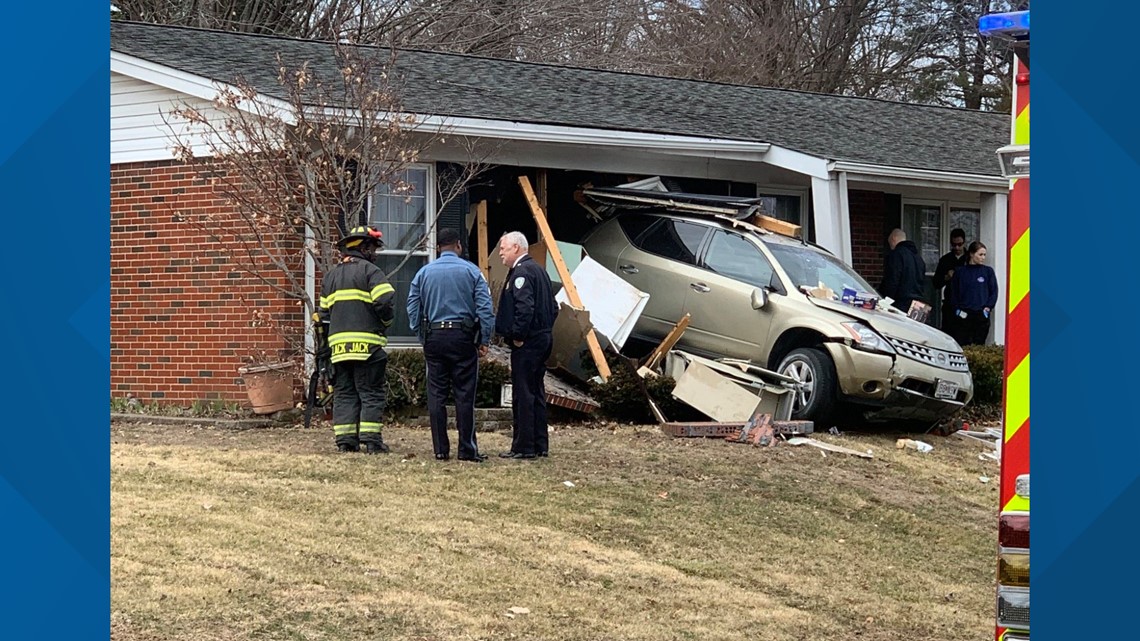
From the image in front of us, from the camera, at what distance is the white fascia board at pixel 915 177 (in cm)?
1694

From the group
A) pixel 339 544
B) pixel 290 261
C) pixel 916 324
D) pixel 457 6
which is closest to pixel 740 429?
pixel 916 324

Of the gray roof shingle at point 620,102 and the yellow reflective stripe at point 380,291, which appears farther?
the gray roof shingle at point 620,102

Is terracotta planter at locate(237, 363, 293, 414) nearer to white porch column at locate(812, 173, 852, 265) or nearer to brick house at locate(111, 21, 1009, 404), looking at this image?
brick house at locate(111, 21, 1009, 404)

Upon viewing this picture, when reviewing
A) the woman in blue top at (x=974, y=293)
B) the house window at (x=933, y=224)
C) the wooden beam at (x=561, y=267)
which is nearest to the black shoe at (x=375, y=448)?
the wooden beam at (x=561, y=267)

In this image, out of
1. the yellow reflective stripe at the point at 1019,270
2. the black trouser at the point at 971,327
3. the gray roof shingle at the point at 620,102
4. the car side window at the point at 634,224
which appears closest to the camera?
the yellow reflective stripe at the point at 1019,270

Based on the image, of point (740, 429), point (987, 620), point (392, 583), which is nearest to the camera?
point (392, 583)

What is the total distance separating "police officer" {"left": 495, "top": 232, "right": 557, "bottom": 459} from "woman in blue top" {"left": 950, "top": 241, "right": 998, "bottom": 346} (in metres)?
7.80

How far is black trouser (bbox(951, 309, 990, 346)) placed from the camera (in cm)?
1806

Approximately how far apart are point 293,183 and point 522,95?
3913 mm

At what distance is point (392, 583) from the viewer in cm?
784

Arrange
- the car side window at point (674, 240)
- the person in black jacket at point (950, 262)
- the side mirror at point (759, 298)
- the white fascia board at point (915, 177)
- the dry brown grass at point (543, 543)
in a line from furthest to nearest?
the person in black jacket at point (950, 262)
the white fascia board at point (915, 177)
the car side window at point (674, 240)
the side mirror at point (759, 298)
the dry brown grass at point (543, 543)

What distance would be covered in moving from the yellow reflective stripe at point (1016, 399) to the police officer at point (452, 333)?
834 cm

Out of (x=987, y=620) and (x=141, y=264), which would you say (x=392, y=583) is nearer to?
(x=987, y=620)

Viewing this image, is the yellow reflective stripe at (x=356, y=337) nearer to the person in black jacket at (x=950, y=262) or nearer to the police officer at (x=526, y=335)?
the police officer at (x=526, y=335)
